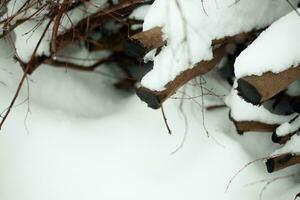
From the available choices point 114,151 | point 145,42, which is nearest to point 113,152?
point 114,151

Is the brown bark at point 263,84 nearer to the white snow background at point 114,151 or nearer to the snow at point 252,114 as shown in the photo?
the snow at point 252,114

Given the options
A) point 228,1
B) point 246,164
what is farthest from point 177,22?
point 246,164

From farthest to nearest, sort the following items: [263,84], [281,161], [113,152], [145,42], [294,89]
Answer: [113,152]
[294,89]
[281,161]
[145,42]
[263,84]

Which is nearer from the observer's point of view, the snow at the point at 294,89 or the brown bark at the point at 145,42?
the brown bark at the point at 145,42

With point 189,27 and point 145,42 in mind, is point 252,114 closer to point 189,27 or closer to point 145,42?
point 189,27

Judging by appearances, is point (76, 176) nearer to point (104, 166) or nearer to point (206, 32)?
point (104, 166)

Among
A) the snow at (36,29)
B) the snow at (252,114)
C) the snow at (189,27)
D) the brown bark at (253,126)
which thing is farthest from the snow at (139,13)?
the brown bark at (253,126)
